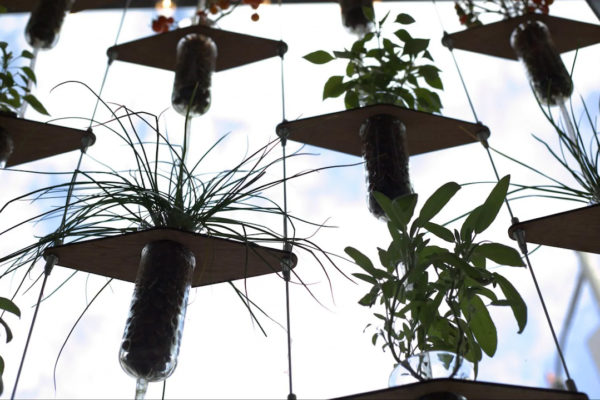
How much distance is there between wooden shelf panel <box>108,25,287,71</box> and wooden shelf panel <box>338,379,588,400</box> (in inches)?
52.5

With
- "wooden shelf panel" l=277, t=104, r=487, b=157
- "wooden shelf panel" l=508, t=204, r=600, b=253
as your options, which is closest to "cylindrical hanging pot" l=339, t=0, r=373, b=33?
"wooden shelf panel" l=277, t=104, r=487, b=157

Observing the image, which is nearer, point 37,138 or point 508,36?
point 37,138

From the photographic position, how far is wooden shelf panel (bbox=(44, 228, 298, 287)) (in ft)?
3.95

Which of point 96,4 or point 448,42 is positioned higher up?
point 96,4

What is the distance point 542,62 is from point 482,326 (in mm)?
1071

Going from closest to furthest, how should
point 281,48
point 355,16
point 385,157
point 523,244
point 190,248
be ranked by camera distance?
1. point 190,248
2. point 523,244
3. point 385,157
4. point 281,48
5. point 355,16

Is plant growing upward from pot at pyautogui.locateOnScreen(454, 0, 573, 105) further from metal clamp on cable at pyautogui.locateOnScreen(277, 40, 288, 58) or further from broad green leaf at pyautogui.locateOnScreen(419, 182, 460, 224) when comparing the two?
broad green leaf at pyautogui.locateOnScreen(419, 182, 460, 224)

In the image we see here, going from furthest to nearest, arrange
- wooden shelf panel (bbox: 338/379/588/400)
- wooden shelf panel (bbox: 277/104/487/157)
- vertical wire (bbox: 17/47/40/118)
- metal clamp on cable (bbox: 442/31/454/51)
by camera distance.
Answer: metal clamp on cable (bbox: 442/31/454/51) < vertical wire (bbox: 17/47/40/118) < wooden shelf panel (bbox: 277/104/487/157) < wooden shelf panel (bbox: 338/379/588/400)

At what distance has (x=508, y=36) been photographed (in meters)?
2.15

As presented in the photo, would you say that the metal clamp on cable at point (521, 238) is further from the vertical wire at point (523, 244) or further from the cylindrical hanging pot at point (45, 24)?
the cylindrical hanging pot at point (45, 24)

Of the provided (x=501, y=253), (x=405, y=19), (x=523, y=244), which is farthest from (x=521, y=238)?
(x=405, y=19)

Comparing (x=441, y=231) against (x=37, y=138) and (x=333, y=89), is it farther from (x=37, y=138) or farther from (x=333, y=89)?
(x=37, y=138)

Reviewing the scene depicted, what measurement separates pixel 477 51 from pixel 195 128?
96 centimetres

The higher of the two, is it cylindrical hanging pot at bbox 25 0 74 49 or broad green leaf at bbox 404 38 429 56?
cylindrical hanging pot at bbox 25 0 74 49
